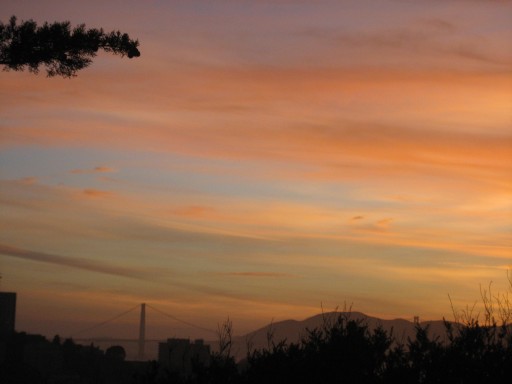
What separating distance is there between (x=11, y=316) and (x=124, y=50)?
163 metres

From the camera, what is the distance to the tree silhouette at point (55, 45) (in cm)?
1581

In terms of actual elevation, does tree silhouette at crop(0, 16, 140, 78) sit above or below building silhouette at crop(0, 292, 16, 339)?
below

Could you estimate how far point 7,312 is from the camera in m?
169

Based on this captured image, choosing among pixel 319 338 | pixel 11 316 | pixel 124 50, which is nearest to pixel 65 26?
pixel 124 50

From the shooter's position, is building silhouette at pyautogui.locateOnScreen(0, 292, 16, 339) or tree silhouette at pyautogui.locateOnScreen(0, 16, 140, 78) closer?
tree silhouette at pyautogui.locateOnScreen(0, 16, 140, 78)

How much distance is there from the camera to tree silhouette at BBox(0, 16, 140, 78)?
15812 millimetres

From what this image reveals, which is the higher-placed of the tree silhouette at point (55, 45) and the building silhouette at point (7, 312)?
the building silhouette at point (7, 312)

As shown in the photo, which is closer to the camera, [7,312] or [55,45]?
[55,45]

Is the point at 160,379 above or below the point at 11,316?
below

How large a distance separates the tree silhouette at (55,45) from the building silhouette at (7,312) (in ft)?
485

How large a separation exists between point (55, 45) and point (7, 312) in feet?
532

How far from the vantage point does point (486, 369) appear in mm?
11391

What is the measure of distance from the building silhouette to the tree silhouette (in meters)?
148

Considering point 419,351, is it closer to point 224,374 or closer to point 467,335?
point 467,335
